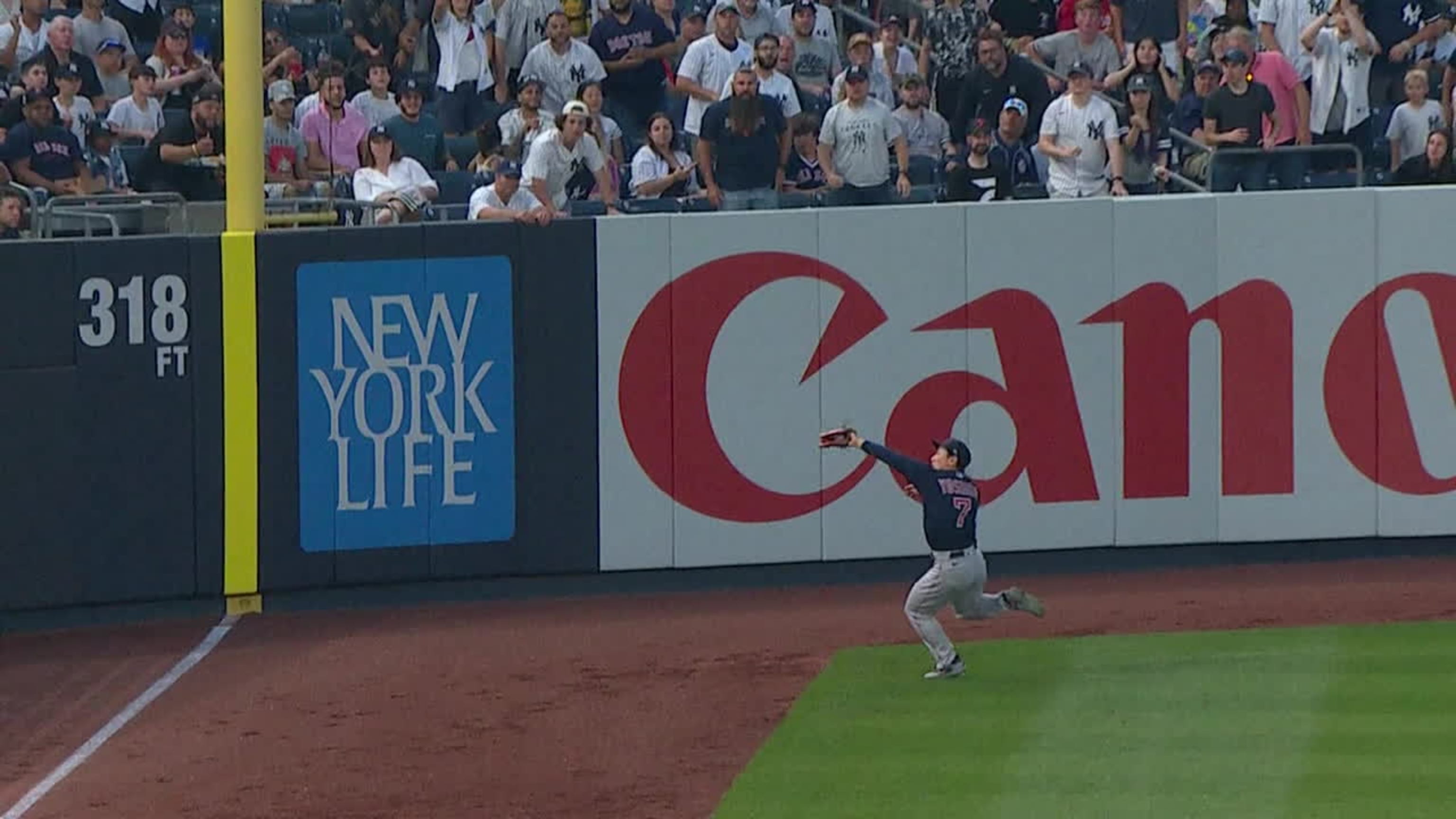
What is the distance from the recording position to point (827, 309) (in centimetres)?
1758

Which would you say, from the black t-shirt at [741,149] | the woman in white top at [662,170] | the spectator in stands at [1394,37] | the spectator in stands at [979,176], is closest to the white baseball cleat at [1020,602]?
the spectator in stands at [979,176]

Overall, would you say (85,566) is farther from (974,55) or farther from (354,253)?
(974,55)

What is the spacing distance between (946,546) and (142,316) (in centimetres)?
554

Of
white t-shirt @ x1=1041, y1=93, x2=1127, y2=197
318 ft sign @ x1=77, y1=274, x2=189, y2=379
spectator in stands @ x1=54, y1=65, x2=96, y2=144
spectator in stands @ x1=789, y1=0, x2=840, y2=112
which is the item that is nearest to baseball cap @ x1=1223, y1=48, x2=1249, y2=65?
white t-shirt @ x1=1041, y1=93, x2=1127, y2=197

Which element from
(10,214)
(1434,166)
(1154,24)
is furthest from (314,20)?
(1434,166)

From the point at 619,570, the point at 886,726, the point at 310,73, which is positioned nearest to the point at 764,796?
the point at 886,726

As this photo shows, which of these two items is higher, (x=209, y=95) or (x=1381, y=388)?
(x=209, y=95)

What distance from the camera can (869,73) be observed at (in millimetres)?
20609

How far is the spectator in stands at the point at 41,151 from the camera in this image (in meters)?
17.7

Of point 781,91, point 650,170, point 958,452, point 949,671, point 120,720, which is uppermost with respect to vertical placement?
point 781,91

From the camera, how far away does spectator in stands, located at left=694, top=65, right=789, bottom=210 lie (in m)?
18.9

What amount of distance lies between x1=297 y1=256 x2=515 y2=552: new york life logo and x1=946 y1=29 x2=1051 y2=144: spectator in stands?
5.07 metres

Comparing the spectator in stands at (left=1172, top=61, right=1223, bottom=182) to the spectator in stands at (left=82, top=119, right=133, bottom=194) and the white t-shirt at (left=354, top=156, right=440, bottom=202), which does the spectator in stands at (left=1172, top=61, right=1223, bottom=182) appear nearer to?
the white t-shirt at (left=354, top=156, right=440, bottom=202)

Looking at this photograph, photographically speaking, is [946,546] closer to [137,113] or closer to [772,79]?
[772,79]
